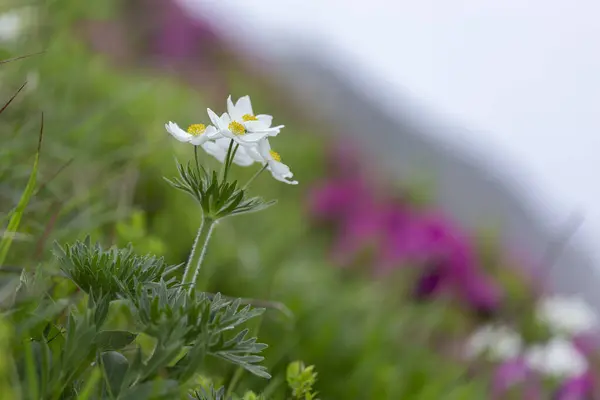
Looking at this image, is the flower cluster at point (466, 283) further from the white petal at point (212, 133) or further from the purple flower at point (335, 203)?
the white petal at point (212, 133)

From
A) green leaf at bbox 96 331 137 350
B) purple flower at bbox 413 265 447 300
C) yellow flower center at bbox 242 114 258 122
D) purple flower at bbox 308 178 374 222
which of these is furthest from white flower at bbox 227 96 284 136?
purple flower at bbox 308 178 374 222

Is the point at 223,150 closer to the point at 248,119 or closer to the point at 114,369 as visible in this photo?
the point at 248,119

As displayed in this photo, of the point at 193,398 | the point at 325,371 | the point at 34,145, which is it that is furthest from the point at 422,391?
the point at 34,145

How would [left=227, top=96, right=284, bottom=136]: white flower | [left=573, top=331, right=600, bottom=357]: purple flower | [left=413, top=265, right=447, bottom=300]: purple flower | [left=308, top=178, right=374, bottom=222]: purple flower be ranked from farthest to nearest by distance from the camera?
1. [left=308, top=178, right=374, bottom=222]: purple flower
2. [left=413, top=265, right=447, bottom=300]: purple flower
3. [left=573, top=331, right=600, bottom=357]: purple flower
4. [left=227, top=96, right=284, bottom=136]: white flower

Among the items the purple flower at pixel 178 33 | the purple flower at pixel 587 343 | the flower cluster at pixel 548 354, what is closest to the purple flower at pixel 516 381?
the flower cluster at pixel 548 354

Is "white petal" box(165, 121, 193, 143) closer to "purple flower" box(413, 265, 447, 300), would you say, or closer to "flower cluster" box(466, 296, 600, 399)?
"flower cluster" box(466, 296, 600, 399)

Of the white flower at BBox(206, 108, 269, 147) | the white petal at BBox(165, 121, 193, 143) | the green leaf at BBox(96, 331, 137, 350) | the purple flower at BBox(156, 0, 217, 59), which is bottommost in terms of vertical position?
the purple flower at BBox(156, 0, 217, 59)

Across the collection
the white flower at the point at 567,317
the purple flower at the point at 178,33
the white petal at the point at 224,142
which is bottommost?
the purple flower at the point at 178,33

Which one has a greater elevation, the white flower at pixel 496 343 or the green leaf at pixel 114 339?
the green leaf at pixel 114 339
